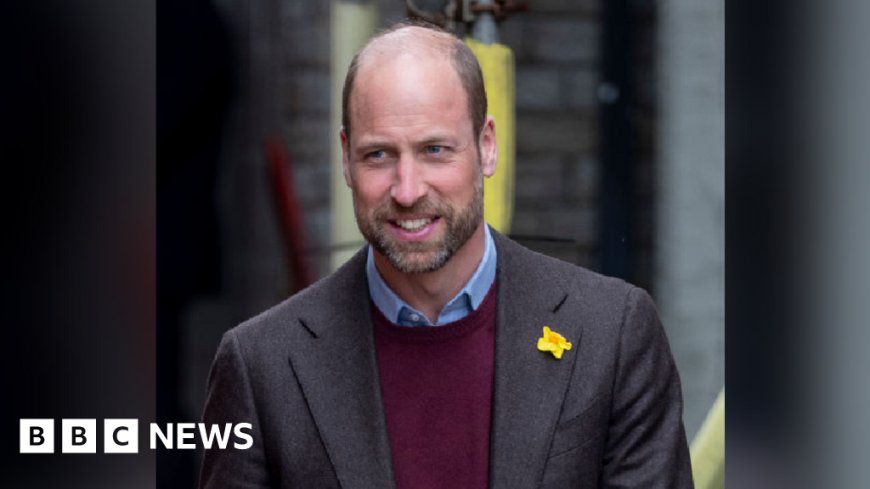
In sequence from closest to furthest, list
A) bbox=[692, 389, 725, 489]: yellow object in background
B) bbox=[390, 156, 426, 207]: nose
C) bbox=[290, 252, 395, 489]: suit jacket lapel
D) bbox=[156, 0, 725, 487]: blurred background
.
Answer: bbox=[390, 156, 426, 207]: nose
bbox=[290, 252, 395, 489]: suit jacket lapel
bbox=[156, 0, 725, 487]: blurred background
bbox=[692, 389, 725, 489]: yellow object in background

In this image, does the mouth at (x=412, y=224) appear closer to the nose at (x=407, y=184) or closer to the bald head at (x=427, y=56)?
the nose at (x=407, y=184)

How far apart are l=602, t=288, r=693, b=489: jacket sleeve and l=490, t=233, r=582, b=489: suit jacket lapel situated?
12 centimetres

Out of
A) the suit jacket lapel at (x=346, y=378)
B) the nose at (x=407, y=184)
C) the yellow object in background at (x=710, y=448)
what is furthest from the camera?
the yellow object in background at (x=710, y=448)

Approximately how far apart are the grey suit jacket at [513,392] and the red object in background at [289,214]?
47cm

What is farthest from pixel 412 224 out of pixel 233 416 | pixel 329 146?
pixel 329 146

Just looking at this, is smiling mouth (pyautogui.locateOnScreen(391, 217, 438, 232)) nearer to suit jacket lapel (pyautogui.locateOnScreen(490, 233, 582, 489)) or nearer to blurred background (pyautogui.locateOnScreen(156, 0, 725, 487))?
suit jacket lapel (pyautogui.locateOnScreen(490, 233, 582, 489))

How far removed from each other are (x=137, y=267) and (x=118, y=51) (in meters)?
0.58

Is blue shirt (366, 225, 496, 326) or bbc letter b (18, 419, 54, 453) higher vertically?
blue shirt (366, 225, 496, 326)

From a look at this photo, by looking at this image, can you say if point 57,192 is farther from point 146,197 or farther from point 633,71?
point 633,71

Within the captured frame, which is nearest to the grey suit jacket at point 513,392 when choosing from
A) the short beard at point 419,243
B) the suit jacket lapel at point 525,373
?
the suit jacket lapel at point 525,373

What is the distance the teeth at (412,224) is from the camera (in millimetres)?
2727

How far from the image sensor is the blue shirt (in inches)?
112

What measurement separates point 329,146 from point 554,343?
0.92 m

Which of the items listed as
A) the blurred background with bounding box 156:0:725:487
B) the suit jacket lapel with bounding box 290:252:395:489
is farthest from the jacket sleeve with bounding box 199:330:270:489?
the blurred background with bounding box 156:0:725:487
